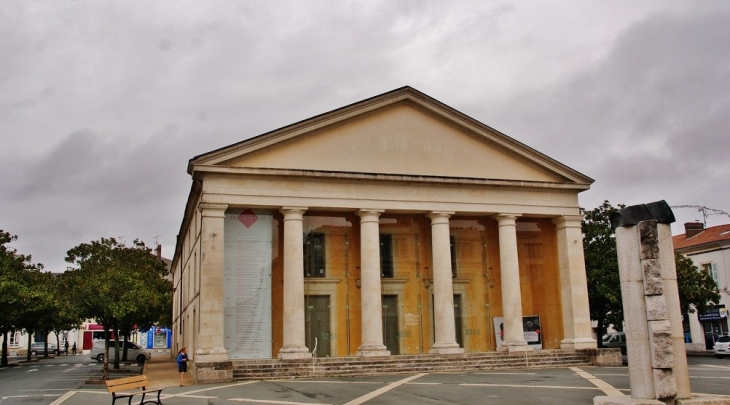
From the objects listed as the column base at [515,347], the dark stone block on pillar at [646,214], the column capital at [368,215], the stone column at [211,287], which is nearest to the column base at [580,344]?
the column base at [515,347]

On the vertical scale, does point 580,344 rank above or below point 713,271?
below

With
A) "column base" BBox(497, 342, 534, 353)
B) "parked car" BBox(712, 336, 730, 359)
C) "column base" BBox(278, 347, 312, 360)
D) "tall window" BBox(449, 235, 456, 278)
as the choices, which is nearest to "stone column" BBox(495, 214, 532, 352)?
"column base" BBox(497, 342, 534, 353)

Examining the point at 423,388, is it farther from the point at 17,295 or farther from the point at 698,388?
the point at 17,295

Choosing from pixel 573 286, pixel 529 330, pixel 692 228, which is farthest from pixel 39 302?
pixel 692 228

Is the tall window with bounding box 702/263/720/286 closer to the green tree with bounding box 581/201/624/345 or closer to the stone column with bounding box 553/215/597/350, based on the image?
the green tree with bounding box 581/201/624/345

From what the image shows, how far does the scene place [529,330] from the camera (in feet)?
98.3

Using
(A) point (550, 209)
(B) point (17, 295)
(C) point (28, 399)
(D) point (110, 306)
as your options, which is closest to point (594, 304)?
(A) point (550, 209)

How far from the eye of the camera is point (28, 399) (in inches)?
737

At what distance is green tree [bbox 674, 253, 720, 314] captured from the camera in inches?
1328

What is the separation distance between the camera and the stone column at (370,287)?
26469mm

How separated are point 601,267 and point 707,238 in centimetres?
1610

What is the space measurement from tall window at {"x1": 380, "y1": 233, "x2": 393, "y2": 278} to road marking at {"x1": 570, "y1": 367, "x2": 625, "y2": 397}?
8973mm

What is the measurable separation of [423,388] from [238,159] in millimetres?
12231

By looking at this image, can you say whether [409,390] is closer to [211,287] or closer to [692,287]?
[211,287]
